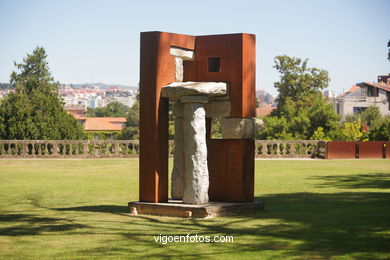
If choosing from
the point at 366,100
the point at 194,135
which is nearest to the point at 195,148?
the point at 194,135

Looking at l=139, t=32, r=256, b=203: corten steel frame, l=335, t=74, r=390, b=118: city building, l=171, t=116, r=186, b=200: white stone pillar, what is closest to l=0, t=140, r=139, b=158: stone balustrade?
l=171, t=116, r=186, b=200: white stone pillar

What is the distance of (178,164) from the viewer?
14.6m

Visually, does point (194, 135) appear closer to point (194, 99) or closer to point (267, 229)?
point (194, 99)

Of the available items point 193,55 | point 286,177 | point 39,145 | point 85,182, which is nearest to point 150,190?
point 193,55

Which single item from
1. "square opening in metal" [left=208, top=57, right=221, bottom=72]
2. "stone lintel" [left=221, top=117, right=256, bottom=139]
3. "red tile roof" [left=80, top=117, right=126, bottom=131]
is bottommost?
"stone lintel" [left=221, top=117, right=256, bottom=139]

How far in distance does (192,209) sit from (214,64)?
151 inches

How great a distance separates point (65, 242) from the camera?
10.5 metres

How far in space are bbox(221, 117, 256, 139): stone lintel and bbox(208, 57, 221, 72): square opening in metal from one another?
4.36 feet

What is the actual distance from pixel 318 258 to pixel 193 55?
7.13 m

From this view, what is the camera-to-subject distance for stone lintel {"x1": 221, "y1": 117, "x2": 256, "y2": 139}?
553 inches

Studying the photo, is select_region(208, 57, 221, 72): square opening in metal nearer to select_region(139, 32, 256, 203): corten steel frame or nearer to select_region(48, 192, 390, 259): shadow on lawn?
select_region(139, 32, 256, 203): corten steel frame

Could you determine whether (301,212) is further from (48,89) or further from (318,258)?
(48,89)

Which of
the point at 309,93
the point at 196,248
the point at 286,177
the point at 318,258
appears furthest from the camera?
the point at 309,93

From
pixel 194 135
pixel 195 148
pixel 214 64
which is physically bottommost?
pixel 195 148
